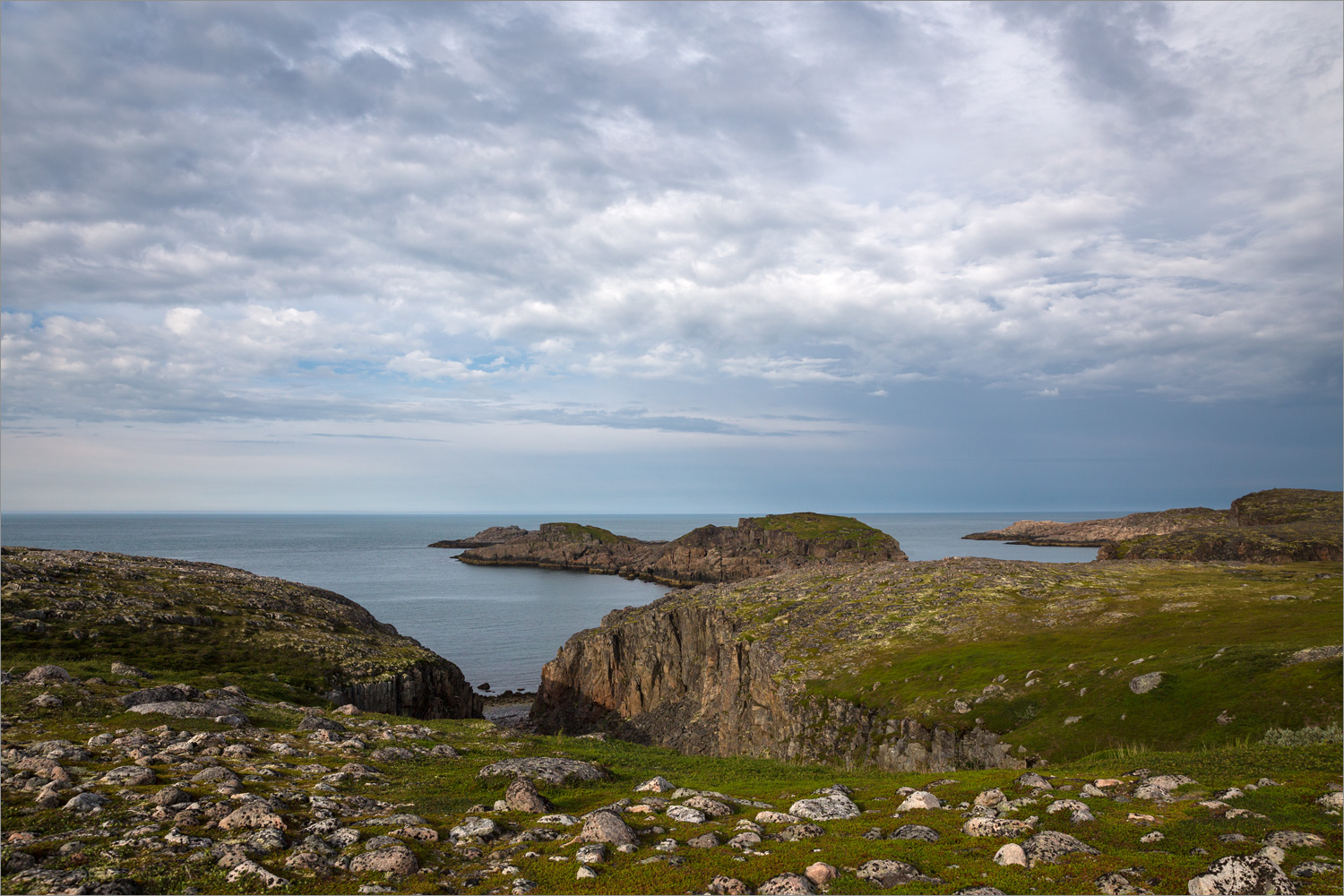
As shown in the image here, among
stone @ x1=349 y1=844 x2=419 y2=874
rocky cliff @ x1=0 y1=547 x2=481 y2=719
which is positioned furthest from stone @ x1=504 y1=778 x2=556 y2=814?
rocky cliff @ x1=0 y1=547 x2=481 y2=719

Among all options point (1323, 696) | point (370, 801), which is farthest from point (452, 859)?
point (1323, 696)

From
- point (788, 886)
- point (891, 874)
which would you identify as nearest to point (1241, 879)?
point (891, 874)

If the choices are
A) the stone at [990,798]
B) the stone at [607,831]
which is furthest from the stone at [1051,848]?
the stone at [607,831]

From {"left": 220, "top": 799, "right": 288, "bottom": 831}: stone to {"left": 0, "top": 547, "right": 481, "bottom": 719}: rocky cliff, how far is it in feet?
83.5

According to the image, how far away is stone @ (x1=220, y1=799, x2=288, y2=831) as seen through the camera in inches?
516

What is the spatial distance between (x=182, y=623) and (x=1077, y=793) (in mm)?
56638

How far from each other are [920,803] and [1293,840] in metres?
7.04

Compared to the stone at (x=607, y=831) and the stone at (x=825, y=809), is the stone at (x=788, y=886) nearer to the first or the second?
the stone at (x=607, y=831)

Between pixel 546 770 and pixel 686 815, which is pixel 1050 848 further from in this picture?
pixel 546 770

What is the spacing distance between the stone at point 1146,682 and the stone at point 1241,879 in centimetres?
2847

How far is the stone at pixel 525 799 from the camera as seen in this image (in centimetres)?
1615

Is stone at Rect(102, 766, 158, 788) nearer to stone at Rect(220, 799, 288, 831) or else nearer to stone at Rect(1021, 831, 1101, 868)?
stone at Rect(220, 799, 288, 831)

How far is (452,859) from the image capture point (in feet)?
41.9

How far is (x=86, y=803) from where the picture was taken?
44.0 ft
